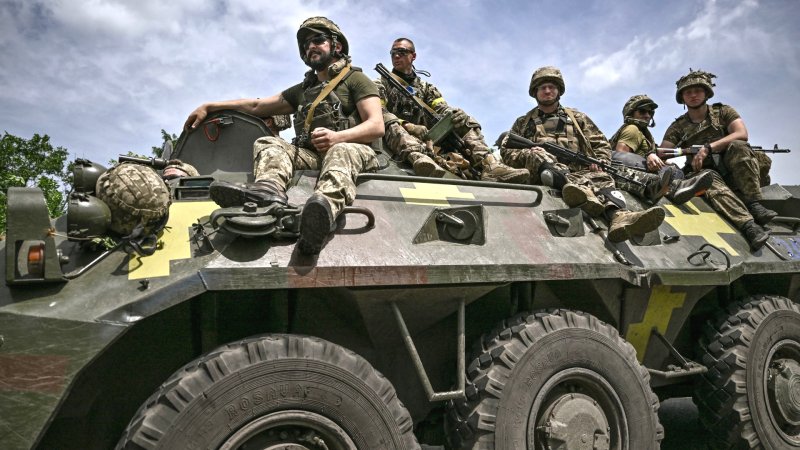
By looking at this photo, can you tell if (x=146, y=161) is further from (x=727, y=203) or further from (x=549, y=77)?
(x=727, y=203)

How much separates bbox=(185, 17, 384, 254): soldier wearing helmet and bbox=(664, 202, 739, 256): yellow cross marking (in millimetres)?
2703

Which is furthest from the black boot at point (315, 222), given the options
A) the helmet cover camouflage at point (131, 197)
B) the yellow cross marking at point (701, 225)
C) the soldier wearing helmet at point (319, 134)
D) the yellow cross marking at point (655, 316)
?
the yellow cross marking at point (701, 225)

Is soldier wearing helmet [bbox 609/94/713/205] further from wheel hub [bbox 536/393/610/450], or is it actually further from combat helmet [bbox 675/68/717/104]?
wheel hub [bbox 536/393/610/450]

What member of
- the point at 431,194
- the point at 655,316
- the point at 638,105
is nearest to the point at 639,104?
the point at 638,105

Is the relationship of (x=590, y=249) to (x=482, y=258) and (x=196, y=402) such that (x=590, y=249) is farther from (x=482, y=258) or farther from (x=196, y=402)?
(x=196, y=402)

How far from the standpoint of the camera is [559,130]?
6.25m

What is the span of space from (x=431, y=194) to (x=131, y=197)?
1.79 meters

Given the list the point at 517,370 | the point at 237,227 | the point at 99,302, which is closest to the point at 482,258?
the point at 517,370

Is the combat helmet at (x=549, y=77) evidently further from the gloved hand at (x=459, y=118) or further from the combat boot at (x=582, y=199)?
the combat boot at (x=582, y=199)

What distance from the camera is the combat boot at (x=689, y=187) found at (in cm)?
541

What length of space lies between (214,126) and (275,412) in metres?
2.47

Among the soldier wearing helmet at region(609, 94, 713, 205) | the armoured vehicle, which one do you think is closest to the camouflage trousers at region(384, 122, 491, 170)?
the armoured vehicle

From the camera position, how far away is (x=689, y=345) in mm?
5578

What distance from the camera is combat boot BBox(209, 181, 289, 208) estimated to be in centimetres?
325
